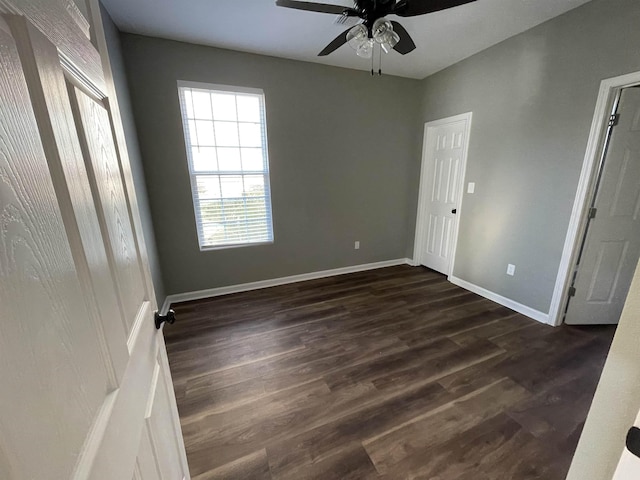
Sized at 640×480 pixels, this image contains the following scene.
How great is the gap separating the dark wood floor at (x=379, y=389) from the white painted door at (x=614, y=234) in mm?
241

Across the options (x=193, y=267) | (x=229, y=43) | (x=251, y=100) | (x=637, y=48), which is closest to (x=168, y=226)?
(x=193, y=267)

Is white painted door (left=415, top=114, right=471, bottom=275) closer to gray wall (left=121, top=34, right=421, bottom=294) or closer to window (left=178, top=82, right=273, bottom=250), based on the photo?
gray wall (left=121, top=34, right=421, bottom=294)

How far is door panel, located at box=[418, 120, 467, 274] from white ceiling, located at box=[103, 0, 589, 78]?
91 centimetres

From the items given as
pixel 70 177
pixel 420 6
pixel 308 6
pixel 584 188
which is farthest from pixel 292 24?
pixel 584 188

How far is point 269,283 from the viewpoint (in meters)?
3.30

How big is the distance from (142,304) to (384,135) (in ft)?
11.5

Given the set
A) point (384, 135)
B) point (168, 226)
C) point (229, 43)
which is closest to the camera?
point (229, 43)

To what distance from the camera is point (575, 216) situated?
85.3 inches

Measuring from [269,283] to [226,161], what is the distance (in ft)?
5.23

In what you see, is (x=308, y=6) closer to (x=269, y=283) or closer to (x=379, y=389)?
(x=379, y=389)

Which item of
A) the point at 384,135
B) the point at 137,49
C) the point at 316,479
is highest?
the point at 137,49

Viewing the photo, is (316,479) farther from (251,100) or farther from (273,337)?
(251,100)

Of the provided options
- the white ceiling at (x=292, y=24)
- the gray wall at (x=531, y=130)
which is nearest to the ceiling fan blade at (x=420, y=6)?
the white ceiling at (x=292, y=24)

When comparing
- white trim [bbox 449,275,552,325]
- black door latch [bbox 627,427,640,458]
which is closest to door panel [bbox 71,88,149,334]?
black door latch [bbox 627,427,640,458]
